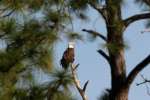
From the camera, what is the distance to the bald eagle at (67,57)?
311cm

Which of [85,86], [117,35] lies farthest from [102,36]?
[85,86]

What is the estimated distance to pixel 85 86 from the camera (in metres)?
3.12

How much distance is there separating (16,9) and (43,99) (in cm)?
50

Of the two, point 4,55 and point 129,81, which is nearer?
point 4,55

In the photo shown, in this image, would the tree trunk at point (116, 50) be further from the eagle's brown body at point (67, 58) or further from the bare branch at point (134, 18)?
the eagle's brown body at point (67, 58)

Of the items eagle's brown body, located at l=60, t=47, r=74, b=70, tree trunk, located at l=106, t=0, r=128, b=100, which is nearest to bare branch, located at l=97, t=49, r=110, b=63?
tree trunk, located at l=106, t=0, r=128, b=100

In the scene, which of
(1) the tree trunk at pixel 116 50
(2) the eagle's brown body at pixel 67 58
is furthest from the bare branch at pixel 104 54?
(2) the eagle's brown body at pixel 67 58

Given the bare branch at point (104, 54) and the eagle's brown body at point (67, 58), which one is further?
the bare branch at point (104, 54)

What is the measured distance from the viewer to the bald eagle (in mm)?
3109

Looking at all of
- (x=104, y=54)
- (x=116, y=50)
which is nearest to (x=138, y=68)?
(x=104, y=54)

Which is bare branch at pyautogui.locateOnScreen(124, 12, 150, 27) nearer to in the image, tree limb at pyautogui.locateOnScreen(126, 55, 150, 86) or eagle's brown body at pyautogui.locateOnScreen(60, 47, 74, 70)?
tree limb at pyautogui.locateOnScreen(126, 55, 150, 86)

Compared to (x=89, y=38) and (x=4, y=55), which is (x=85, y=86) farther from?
(x=4, y=55)

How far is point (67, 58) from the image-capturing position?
3125 mm

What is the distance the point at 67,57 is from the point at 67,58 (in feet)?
0.06
